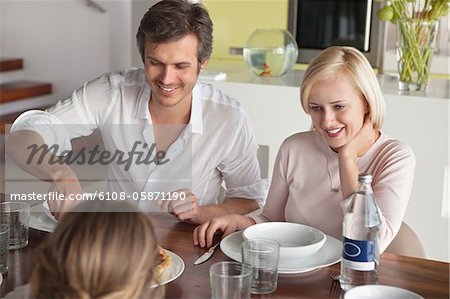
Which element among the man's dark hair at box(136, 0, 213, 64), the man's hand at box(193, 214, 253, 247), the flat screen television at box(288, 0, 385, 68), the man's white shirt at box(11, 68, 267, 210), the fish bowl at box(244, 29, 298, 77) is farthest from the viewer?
the flat screen television at box(288, 0, 385, 68)

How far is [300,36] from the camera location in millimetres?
4359

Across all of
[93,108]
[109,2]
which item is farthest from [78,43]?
[93,108]

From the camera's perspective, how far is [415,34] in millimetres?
2770

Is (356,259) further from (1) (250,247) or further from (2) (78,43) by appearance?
(2) (78,43)

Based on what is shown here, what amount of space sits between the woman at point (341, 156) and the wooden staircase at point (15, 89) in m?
2.97

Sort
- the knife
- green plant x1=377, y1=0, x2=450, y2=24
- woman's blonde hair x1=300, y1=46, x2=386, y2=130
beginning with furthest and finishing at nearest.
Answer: green plant x1=377, y1=0, x2=450, y2=24 < woman's blonde hair x1=300, y1=46, x2=386, y2=130 < the knife

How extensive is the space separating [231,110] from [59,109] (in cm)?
52

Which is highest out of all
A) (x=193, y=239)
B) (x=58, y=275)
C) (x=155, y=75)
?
(x=155, y=75)

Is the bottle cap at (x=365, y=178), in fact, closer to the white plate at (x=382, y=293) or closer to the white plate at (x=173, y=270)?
the white plate at (x=382, y=293)

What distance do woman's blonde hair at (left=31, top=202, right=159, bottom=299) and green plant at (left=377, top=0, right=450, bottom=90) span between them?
208cm

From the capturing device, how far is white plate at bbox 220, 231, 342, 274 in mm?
1412

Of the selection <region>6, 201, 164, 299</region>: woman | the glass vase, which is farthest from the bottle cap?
the glass vase

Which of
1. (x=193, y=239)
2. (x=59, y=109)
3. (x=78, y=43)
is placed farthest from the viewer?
(x=78, y=43)

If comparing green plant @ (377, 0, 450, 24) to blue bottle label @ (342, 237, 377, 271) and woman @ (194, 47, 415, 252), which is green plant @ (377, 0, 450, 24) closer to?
woman @ (194, 47, 415, 252)
